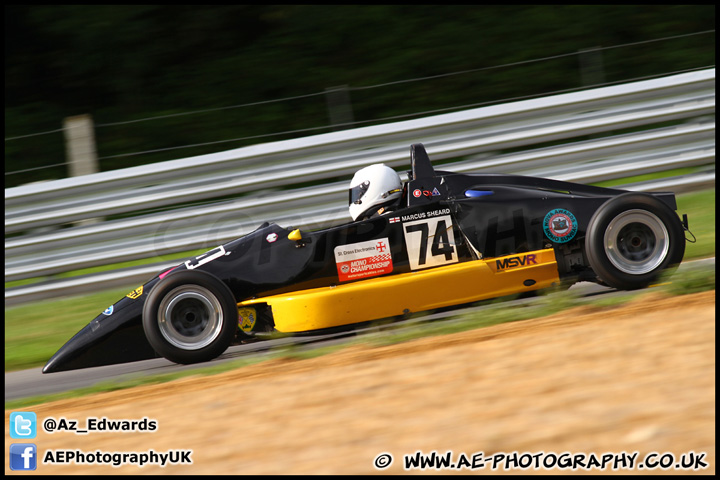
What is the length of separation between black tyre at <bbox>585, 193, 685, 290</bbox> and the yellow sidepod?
0.37 metres

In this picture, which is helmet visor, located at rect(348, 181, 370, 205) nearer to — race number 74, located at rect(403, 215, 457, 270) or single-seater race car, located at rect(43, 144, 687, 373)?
single-seater race car, located at rect(43, 144, 687, 373)

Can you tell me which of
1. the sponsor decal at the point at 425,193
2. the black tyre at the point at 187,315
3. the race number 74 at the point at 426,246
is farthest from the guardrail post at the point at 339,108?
the black tyre at the point at 187,315

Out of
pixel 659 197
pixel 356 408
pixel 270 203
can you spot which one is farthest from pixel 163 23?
pixel 356 408

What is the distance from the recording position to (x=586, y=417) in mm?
3180

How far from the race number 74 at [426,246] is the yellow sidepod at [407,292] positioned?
0.11 m

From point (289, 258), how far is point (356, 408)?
1956mm

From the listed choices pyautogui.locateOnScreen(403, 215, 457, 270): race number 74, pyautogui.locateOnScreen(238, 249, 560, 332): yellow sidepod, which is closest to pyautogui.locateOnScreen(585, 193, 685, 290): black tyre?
pyautogui.locateOnScreen(238, 249, 560, 332): yellow sidepod

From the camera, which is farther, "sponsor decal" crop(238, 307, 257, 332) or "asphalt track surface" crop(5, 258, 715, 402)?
"sponsor decal" crop(238, 307, 257, 332)

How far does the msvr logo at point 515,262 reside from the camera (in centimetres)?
542

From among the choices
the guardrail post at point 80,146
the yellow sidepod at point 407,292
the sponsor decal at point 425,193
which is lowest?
the yellow sidepod at point 407,292

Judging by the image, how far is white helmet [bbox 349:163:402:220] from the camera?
18.9 feet

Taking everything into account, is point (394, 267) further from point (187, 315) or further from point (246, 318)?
point (187, 315)

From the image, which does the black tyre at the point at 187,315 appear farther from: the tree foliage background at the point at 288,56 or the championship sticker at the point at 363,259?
the tree foliage background at the point at 288,56

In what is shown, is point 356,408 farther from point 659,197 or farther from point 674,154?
point 674,154
